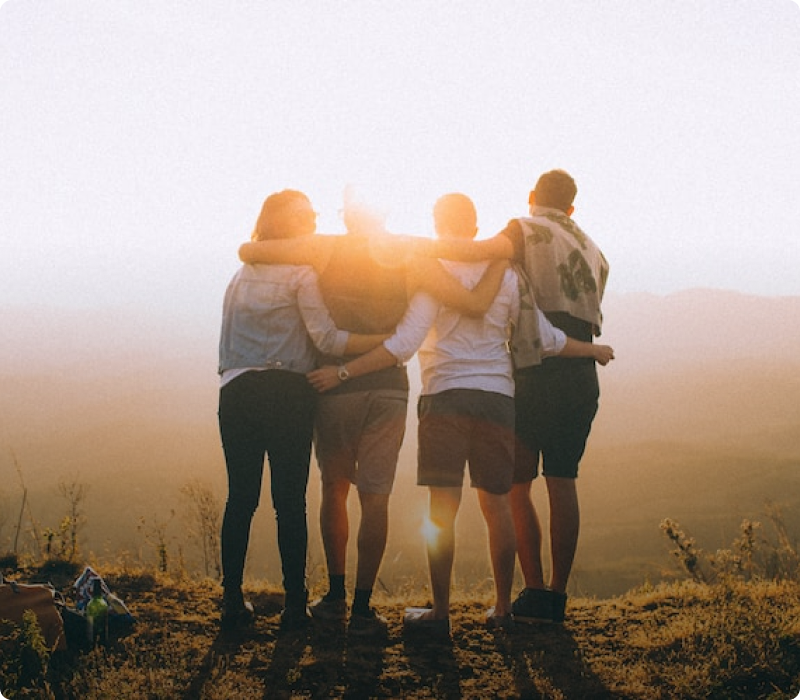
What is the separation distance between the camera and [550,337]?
427 cm

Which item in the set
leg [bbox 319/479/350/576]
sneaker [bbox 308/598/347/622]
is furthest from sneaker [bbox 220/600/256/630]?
leg [bbox 319/479/350/576]

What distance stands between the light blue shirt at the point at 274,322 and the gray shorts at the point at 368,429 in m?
0.26

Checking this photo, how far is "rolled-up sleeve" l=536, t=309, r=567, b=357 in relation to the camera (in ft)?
14.0

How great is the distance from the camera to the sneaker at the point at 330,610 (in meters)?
4.39

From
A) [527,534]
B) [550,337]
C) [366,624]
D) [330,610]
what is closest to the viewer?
[366,624]

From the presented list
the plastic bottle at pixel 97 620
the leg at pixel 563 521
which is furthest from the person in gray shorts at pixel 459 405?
the plastic bottle at pixel 97 620

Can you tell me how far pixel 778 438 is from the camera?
78000 millimetres

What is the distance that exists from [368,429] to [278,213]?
1.23 m

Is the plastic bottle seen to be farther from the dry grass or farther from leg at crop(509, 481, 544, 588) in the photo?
leg at crop(509, 481, 544, 588)

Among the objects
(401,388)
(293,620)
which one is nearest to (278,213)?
(401,388)

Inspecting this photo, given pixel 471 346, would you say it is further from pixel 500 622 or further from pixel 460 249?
pixel 500 622

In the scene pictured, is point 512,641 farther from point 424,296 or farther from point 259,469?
point 424,296

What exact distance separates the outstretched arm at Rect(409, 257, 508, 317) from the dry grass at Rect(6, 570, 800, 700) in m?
1.76

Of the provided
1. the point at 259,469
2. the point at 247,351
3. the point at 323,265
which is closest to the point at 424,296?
the point at 323,265
